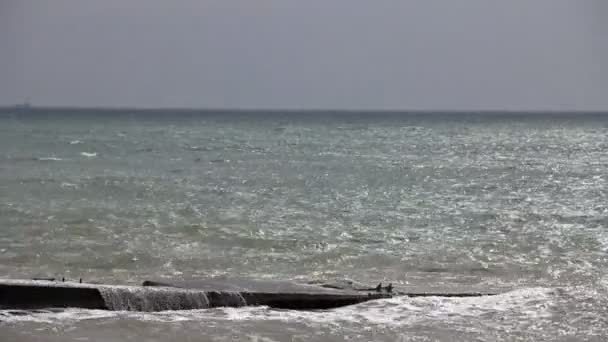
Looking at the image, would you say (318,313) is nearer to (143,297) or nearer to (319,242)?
(143,297)

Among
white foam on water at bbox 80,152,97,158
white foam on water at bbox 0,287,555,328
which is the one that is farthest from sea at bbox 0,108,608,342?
white foam on water at bbox 80,152,97,158

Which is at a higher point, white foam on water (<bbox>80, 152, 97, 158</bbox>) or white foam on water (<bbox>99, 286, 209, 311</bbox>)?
white foam on water (<bbox>99, 286, 209, 311</bbox>)

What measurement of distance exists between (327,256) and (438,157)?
113 feet

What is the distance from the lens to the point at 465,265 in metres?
16.4

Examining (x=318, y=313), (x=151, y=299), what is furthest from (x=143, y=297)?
(x=318, y=313)

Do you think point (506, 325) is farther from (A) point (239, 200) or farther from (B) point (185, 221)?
(A) point (239, 200)

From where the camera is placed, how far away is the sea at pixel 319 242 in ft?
35.7

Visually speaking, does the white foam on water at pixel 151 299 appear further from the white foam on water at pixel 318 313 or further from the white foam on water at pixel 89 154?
the white foam on water at pixel 89 154

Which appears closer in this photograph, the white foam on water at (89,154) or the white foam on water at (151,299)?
the white foam on water at (151,299)

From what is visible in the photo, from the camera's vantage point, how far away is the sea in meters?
10.9

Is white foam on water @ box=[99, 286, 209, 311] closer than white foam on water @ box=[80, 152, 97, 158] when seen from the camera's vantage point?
Yes

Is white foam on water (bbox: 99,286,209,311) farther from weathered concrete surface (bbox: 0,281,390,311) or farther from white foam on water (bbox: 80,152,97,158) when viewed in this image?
white foam on water (bbox: 80,152,97,158)

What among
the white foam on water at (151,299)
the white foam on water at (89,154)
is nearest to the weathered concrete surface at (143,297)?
the white foam on water at (151,299)

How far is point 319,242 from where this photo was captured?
1844 cm
